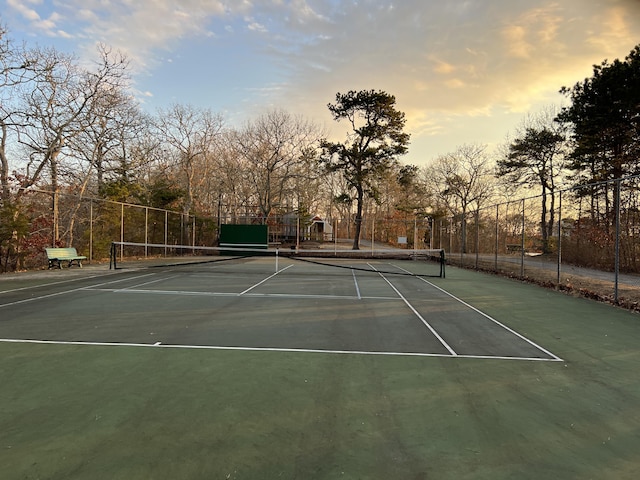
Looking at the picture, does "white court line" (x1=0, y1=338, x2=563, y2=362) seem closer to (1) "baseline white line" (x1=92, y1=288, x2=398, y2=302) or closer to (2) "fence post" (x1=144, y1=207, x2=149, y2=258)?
(1) "baseline white line" (x1=92, y1=288, x2=398, y2=302)

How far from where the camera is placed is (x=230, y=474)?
7.72ft

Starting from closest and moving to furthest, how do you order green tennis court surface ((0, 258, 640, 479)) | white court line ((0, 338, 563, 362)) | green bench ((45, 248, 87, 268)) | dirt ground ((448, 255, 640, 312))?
green tennis court surface ((0, 258, 640, 479)) → white court line ((0, 338, 563, 362)) → dirt ground ((448, 255, 640, 312)) → green bench ((45, 248, 87, 268))

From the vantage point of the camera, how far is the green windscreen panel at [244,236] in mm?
28516

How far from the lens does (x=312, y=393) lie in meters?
3.65

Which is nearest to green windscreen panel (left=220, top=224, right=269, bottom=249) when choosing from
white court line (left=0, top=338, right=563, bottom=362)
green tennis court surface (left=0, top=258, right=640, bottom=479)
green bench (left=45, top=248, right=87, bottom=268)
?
green bench (left=45, top=248, right=87, bottom=268)

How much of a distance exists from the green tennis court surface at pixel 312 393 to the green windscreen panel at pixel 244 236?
2073 cm

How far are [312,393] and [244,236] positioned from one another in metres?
25.8

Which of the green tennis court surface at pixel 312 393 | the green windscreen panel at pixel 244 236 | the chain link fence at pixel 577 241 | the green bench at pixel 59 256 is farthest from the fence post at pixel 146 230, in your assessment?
the chain link fence at pixel 577 241

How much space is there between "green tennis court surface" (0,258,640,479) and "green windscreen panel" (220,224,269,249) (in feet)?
68.0

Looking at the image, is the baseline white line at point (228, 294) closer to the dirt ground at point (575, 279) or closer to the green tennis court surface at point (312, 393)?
the green tennis court surface at point (312, 393)

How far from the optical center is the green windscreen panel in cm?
2852

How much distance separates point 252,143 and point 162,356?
30497mm

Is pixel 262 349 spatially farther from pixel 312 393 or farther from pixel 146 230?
pixel 146 230

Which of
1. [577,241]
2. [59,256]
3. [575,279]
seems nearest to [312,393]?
[575,279]
